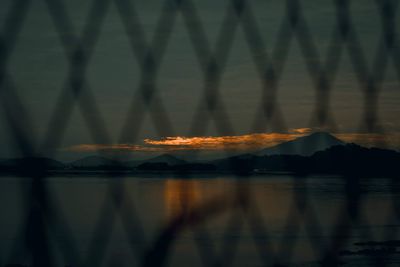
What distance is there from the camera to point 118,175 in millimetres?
2062

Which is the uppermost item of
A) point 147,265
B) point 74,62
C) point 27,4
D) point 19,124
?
point 27,4

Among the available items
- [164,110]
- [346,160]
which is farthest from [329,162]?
[164,110]

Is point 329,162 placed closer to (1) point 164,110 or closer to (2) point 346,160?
(2) point 346,160

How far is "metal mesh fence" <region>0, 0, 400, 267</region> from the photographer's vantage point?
184cm

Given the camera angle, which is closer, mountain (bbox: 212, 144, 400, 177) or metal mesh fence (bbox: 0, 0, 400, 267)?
metal mesh fence (bbox: 0, 0, 400, 267)

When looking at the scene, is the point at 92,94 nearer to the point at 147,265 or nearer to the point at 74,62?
the point at 74,62

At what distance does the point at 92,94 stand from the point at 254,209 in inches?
32.9

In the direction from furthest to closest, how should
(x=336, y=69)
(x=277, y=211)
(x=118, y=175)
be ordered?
(x=277, y=211) < (x=336, y=69) < (x=118, y=175)

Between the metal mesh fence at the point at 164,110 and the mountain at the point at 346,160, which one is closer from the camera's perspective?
the metal mesh fence at the point at 164,110

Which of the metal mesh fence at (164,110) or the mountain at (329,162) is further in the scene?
the mountain at (329,162)

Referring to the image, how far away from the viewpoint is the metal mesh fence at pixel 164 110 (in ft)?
6.04

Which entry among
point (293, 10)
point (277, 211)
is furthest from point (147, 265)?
point (277, 211)

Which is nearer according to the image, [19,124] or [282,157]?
[19,124]

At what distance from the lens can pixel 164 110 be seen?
205 cm
